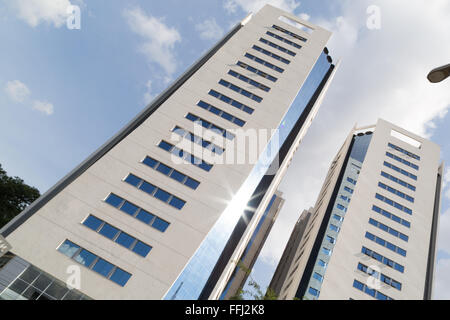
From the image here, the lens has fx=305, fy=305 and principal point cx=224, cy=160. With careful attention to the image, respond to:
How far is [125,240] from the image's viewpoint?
28.0 metres

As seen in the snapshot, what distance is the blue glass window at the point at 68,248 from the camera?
2646 centimetres

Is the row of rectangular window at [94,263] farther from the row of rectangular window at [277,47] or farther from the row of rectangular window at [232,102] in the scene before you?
the row of rectangular window at [277,47]

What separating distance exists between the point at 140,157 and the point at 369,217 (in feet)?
121

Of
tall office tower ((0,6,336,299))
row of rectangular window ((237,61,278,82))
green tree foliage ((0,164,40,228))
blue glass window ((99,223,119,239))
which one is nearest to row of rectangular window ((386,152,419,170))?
tall office tower ((0,6,336,299))

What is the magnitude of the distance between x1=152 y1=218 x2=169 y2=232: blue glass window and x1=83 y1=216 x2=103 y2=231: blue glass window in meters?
4.98

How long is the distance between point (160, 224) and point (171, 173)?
19.7 feet

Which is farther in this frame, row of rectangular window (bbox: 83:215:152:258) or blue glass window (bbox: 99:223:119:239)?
blue glass window (bbox: 99:223:119:239)

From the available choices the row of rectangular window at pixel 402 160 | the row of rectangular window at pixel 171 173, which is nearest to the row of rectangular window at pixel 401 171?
the row of rectangular window at pixel 402 160

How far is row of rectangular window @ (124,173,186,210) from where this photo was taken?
102 feet

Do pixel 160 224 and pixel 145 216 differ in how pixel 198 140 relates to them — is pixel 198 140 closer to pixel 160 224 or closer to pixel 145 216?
pixel 145 216

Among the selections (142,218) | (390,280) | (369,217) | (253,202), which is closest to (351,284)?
(390,280)

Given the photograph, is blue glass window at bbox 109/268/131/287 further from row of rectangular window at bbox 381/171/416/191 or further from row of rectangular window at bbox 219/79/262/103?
row of rectangular window at bbox 381/171/416/191

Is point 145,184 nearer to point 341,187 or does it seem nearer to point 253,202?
point 253,202
